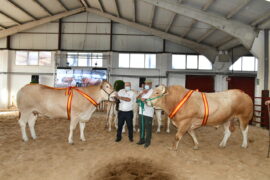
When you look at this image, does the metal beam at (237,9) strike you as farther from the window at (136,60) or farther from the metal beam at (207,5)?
the window at (136,60)

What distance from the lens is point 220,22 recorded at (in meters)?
9.19

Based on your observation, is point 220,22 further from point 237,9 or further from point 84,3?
point 84,3

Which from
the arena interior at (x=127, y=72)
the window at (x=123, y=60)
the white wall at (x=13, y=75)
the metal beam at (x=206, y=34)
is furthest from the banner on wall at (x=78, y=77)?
the metal beam at (x=206, y=34)

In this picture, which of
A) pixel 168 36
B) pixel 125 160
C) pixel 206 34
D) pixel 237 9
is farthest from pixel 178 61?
pixel 125 160

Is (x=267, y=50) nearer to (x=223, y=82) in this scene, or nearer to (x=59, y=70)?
(x=223, y=82)

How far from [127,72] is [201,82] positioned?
5895mm

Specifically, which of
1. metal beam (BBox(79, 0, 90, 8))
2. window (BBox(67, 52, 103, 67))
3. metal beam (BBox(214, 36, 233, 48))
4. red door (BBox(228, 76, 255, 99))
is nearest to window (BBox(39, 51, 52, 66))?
window (BBox(67, 52, 103, 67))

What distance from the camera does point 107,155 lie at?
445cm

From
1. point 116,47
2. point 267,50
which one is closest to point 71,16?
point 116,47

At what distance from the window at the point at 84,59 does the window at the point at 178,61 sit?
18.9ft

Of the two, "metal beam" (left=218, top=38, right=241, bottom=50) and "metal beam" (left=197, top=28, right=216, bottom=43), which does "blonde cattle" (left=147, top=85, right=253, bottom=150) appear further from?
"metal beam" (left=218, top=38, right=241, bottom=50)

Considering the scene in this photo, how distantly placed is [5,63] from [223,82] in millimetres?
17117

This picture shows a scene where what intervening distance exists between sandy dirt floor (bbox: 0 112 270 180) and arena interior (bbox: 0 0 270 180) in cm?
2

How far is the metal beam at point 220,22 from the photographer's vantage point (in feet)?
29.2
